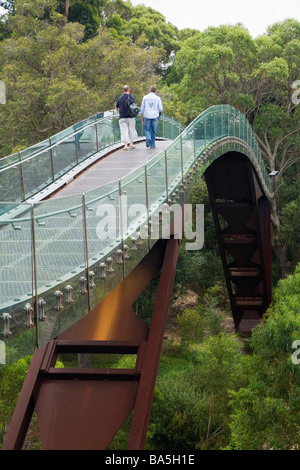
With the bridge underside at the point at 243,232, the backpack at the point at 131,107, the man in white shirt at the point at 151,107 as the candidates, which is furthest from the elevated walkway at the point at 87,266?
the bridge underside at the point at 243,232

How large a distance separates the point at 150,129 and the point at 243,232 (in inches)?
483

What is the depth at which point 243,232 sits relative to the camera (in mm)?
28312

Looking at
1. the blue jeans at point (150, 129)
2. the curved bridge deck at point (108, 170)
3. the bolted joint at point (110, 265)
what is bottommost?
the bolted joint at point (110, 265)

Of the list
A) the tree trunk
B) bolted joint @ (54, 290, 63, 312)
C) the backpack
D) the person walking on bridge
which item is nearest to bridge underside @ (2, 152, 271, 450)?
bolted joint @ (54, 290, 63, 312)

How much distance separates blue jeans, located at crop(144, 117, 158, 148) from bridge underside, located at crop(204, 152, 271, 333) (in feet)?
26.4

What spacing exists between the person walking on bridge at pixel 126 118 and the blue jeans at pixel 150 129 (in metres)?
0.45

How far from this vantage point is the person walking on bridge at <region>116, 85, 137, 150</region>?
16438mm

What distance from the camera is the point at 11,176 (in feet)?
40.4

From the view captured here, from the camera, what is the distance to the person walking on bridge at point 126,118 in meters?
16.4

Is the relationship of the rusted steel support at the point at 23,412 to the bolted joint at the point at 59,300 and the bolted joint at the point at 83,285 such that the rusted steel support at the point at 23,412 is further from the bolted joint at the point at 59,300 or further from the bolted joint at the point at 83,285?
the bolted joint at the point at 59,300

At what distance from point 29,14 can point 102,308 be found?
24783 mm

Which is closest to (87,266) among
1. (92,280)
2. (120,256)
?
(92,280)

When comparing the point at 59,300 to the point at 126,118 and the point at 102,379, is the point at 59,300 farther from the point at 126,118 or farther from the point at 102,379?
the point at 126,118

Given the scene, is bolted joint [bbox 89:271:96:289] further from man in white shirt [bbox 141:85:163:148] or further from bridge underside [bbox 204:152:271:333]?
bridge underside [bbox 204:152:271:333]
